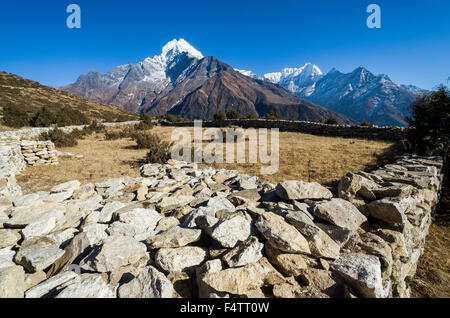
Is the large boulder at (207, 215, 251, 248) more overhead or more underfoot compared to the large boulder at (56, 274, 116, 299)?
more overhead

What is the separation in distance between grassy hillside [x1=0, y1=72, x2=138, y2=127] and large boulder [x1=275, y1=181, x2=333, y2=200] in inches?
1244

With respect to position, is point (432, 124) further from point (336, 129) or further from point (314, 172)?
point (336, 129)

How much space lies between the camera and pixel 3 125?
21719mm

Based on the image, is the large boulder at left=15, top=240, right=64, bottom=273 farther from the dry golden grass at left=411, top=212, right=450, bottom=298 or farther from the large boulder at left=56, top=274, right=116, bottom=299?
the dry golden grass at left=411, top=212, right=450, bottom=298

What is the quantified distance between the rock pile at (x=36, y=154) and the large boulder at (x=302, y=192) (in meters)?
11.3

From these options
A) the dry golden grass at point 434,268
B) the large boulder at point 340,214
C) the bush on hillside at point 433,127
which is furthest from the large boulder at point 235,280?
the bush on hillside at point 433,127

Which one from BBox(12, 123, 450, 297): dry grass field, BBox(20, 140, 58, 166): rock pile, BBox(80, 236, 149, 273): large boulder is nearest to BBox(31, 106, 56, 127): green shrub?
BBox(20, 140, 58, 166): rock pile

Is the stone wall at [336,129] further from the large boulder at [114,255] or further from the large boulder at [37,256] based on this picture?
the large boulder at [37,256]

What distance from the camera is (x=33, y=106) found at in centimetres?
3962

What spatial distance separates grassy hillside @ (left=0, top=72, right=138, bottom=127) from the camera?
25109 millimetres

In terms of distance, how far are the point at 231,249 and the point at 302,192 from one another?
1.80 metres

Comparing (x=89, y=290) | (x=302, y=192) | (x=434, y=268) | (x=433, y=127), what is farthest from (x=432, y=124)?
(x=89, y=290)
